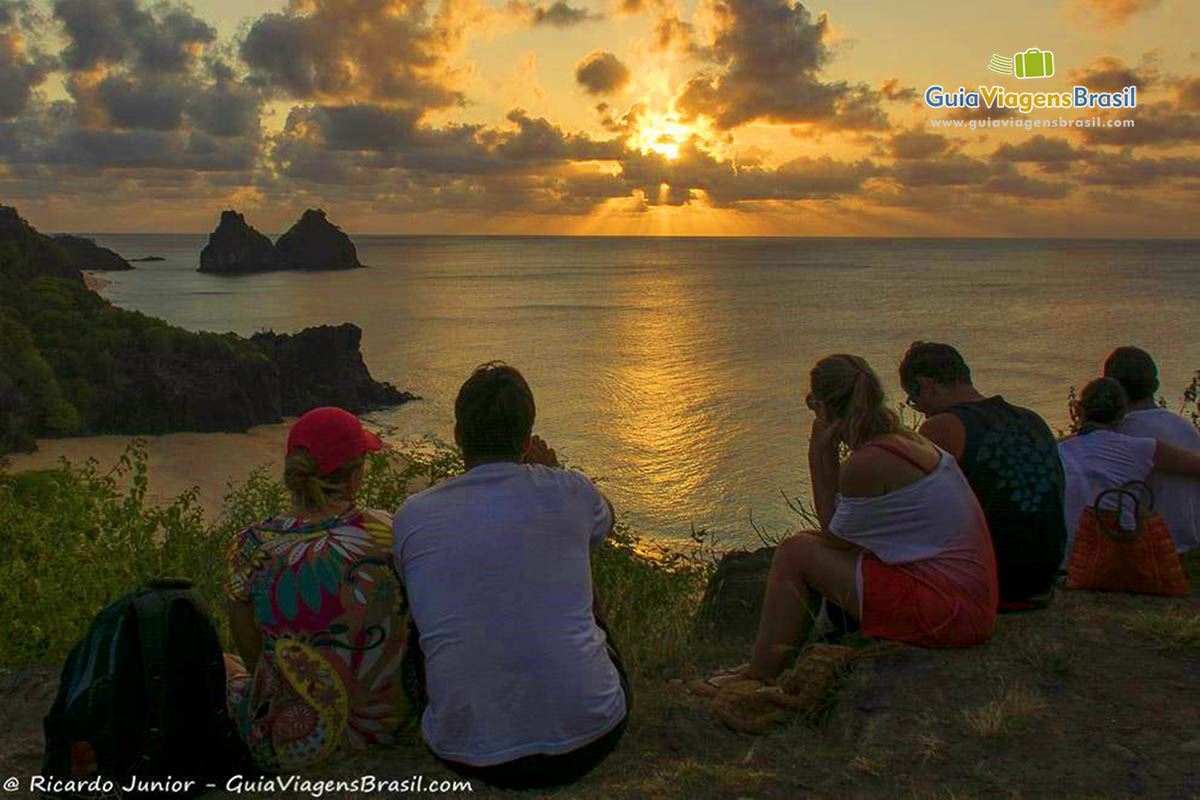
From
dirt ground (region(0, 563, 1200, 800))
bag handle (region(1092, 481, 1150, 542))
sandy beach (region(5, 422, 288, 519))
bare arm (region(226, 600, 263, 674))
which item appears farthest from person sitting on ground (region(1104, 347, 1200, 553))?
sandy beach (region(5, 422, 288, 519))

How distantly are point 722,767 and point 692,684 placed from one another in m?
1.18

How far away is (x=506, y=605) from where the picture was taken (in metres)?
3.45

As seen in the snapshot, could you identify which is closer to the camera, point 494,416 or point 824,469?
point 494,416

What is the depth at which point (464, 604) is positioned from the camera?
3469 mm

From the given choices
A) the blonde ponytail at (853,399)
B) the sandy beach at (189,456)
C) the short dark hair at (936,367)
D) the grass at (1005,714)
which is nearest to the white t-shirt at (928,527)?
the blonde ponytail at (853,399)

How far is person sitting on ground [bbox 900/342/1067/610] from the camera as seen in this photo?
5324 mm

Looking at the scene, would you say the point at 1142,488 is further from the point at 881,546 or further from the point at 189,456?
the point at 189,456

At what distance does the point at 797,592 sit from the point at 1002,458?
1.46m

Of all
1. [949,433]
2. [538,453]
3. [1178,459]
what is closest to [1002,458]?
[949,433]

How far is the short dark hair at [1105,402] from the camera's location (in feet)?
20.8

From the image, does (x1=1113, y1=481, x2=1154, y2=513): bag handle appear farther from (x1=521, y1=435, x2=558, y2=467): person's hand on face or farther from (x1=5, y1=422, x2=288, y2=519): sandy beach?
(x1=5, y1=422, x2=288, y2=519): sandy beach

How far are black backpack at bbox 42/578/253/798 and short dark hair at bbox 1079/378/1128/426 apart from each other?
5.55 meters

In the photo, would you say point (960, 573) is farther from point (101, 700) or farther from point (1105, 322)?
point (1105, 322)

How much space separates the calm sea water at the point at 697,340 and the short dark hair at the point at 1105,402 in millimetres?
20314
